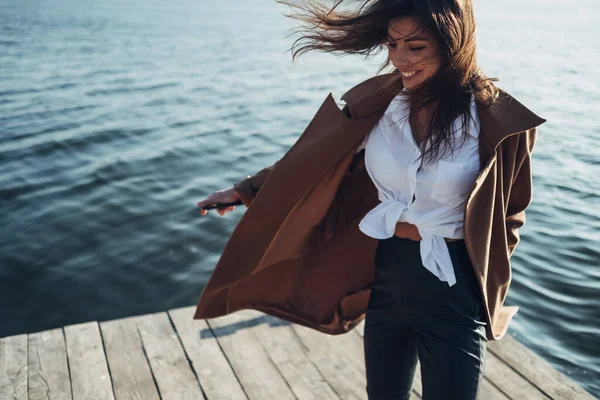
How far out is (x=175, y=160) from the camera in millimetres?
9297

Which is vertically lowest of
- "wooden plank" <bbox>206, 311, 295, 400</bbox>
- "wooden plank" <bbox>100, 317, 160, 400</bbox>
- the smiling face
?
"wooden plank" <bbox>206, 311, 295, 400</bbox>

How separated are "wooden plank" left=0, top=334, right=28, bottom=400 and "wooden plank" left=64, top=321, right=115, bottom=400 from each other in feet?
0.74

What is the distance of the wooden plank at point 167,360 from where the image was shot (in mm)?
3400

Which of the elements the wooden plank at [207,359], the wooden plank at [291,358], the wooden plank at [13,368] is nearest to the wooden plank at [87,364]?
the wooden plank at [13,368]

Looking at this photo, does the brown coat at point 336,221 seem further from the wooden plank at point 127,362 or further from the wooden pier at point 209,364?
the wooden plank at point 127,362

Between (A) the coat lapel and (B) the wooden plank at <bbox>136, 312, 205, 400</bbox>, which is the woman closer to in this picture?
(A) the coat lapel

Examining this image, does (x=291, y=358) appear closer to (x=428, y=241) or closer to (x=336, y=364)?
(x=336, y=364)

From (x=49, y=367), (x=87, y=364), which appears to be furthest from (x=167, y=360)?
(x=49, y=367)

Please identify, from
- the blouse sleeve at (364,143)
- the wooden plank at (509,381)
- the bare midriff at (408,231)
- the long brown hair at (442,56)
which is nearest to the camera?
the long brown hair at (442,56)

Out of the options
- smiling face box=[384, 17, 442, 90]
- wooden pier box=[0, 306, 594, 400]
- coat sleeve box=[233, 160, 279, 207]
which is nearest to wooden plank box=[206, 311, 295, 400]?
wooden pier box=[0, 306, 594, 400]

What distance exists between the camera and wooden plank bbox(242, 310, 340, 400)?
3.40 m

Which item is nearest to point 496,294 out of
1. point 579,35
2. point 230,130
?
point 230,130

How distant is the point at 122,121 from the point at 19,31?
10.3 meters

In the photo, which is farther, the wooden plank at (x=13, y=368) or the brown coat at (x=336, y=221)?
the wooden plank at (x=13, y=368)
